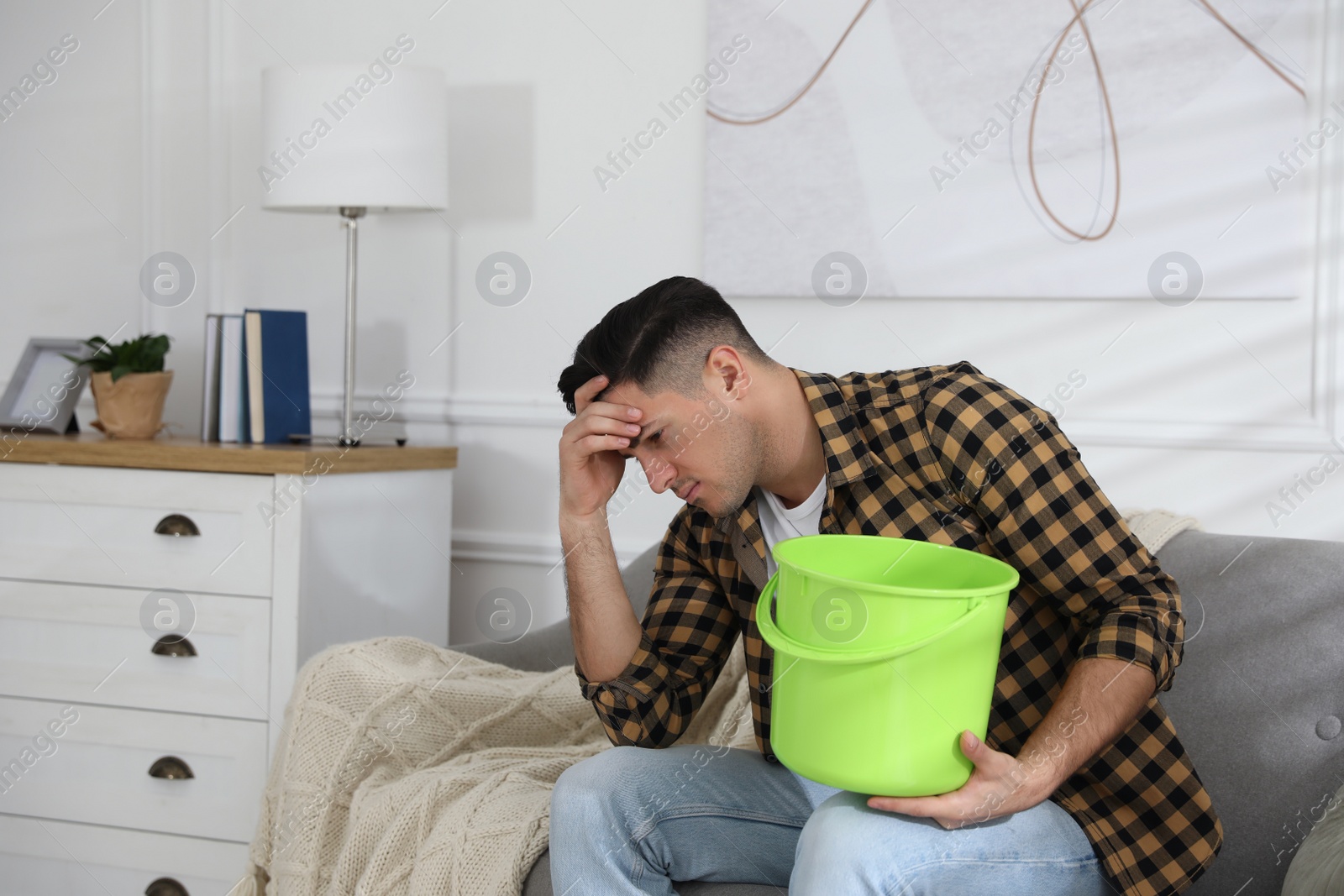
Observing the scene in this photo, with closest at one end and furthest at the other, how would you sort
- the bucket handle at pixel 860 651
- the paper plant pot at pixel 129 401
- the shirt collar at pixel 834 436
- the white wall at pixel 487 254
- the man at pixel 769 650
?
the bucket handle at pixel 860 651, the man at pixel 769 650, the shirt collar at pixel 834 436, the white wall at pixel 487 254, the paper plant pot at pixel 129 401

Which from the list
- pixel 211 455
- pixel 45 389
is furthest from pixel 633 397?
pixel 45 389

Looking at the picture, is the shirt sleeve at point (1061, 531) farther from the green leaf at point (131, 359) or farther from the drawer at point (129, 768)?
the green leaf at point (131, 359)

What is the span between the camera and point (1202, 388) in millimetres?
2047

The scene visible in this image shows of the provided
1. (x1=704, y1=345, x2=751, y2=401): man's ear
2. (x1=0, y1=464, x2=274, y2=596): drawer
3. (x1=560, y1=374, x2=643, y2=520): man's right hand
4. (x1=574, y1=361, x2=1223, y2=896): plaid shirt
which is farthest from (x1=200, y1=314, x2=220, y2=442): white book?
(x1=704, y1=345, x2=751, y2=401): man's ear

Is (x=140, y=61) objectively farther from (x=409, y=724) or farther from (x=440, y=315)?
(x=409, y=724)

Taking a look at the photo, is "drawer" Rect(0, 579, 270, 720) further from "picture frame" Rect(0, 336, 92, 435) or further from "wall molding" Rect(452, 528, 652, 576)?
"wall molding" Rect(452, 528, 652, 576)

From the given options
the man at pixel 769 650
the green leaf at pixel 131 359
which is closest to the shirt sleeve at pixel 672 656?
the man at pixel 769 650

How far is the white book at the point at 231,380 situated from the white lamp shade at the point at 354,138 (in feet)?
1.04

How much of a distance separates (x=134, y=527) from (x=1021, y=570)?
173cm

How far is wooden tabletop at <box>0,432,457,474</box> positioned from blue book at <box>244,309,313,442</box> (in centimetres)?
9

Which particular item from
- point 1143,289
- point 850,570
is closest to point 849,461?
point 850,570

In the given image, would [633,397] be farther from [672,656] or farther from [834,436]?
[672,656]

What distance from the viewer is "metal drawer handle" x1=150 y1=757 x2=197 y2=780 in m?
2.11

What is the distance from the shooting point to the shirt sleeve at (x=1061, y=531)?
3.51 feet
